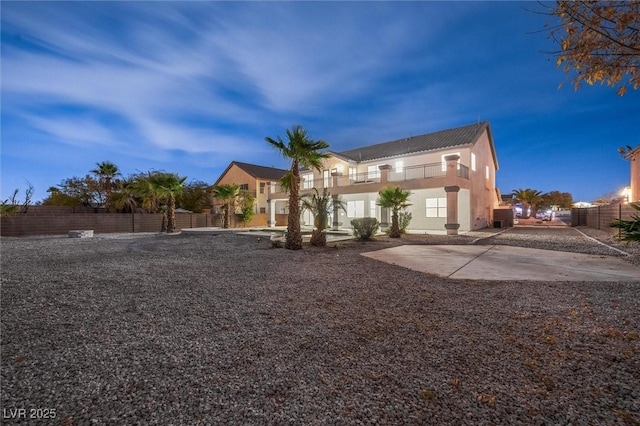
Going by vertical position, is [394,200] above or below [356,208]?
above

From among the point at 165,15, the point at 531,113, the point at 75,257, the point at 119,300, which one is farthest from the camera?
the point at 531,113

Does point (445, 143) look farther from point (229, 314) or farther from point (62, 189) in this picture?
point (62, 189)

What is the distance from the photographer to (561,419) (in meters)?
1.86

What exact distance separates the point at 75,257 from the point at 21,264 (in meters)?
1.41

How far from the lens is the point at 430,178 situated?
712 inches

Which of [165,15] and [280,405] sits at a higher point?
[165,15]

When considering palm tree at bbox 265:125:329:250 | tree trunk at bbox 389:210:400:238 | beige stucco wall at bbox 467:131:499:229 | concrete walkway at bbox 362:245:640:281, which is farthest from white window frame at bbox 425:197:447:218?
palm tree at bbox 265:125:329:250

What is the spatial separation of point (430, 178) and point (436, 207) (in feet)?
14.1

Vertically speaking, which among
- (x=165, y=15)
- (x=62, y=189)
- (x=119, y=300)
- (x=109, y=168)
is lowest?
(x=119, y=300)

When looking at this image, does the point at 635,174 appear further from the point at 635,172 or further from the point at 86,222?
the point at 86,222

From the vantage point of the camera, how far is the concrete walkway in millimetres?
6051

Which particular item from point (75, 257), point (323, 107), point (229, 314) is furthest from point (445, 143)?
point (323, 107)

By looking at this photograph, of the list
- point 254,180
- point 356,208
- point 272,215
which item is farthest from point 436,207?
point 254,180

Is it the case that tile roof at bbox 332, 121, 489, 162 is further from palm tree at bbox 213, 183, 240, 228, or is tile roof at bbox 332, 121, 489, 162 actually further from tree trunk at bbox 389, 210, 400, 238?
palm tree at bbox 213, 183, 240, 228
